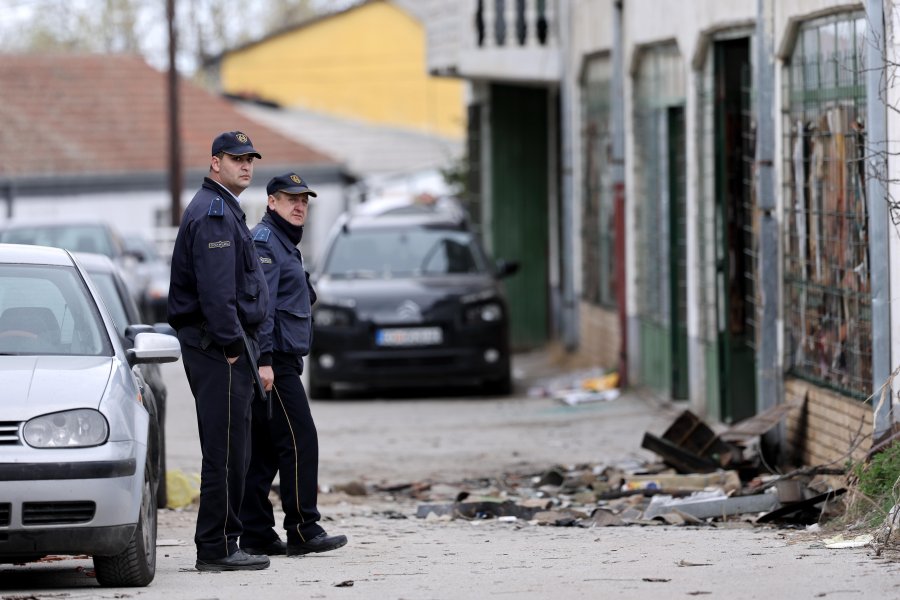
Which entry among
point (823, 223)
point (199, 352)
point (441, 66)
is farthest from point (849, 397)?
point (441, 66)

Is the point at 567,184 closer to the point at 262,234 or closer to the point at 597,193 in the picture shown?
the point at 597,193

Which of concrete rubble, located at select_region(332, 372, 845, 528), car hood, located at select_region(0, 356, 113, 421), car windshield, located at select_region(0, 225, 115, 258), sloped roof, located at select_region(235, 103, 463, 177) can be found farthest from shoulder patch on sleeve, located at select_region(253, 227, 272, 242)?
sloped roof, located at select_region(235, 103, 463, 177)

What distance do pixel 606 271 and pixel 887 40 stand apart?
987 centimetres

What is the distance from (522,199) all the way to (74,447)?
16845 millimetres

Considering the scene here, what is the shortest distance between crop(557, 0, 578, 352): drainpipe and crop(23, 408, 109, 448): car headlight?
13959 millimetres

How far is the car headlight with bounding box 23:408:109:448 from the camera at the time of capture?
727 cm

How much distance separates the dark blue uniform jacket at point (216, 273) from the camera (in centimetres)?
805

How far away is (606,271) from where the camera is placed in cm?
1933

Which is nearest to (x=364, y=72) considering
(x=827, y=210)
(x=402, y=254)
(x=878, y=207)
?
(x=402, y=254)

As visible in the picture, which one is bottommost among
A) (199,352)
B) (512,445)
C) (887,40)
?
(512,445)

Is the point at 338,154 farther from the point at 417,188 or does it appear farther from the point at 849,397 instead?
the point at 849,397

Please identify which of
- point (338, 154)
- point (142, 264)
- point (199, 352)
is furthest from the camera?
point (338, 154)

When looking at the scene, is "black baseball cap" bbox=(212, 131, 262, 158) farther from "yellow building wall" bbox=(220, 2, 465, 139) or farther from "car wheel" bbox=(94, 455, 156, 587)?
"yellow building wall" bbox=(220, 2, 465, 139)

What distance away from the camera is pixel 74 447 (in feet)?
24.0
